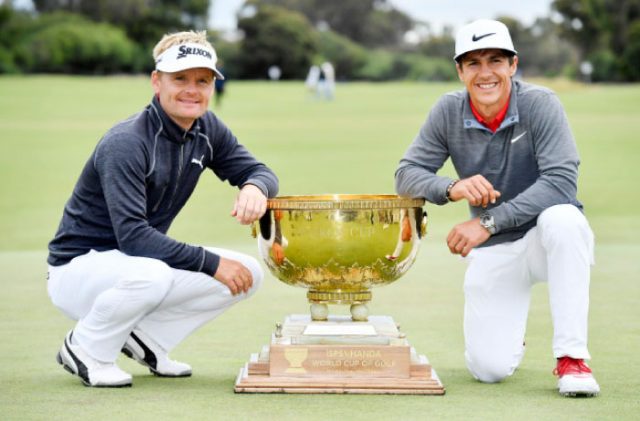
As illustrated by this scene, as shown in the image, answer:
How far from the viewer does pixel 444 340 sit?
16.9 ft

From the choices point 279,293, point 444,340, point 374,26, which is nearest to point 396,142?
point 279,293

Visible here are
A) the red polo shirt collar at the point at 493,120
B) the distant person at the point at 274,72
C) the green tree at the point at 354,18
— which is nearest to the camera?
the red polo shirt collar at the point at 493,120

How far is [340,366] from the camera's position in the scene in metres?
4.00

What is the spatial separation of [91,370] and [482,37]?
176cm

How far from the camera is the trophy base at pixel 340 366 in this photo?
393 cm

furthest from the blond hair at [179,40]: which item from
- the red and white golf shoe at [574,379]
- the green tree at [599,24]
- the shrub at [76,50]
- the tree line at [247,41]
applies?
the green tree at [599,24]

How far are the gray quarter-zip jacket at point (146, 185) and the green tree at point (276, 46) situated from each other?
6472cm

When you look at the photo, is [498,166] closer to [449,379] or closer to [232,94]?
[449,379]

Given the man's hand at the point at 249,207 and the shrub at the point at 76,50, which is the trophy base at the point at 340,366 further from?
the shrub at the point at 76,50

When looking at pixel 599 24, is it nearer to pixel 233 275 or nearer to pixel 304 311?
pixel 304 311

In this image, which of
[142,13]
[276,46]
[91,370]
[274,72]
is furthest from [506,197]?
[142,13]

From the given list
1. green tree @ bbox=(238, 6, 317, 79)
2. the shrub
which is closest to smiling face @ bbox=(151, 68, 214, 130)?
the shrub

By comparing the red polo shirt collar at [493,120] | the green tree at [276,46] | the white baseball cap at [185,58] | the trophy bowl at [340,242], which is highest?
the white baseball cap at [185,58]

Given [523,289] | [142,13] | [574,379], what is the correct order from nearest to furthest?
[574,379] → [523,289] → [142,13]
